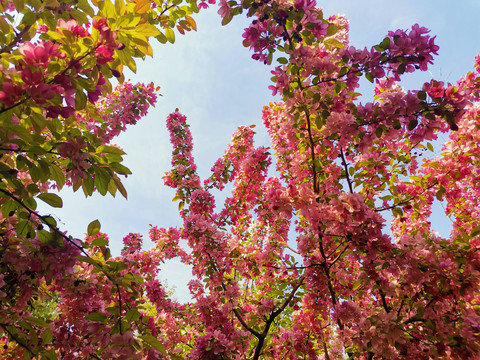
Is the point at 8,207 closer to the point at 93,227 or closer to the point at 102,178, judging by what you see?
the point at 93,227

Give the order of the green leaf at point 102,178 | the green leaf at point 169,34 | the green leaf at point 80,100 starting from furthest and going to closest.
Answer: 1. the green leaf at point 169,34
2. the green leaf at point 102,178
3. the green leaf at point 80,100

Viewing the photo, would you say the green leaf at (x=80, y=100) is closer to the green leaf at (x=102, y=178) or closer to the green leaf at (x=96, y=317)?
the green leaf at (x=102, y=178)

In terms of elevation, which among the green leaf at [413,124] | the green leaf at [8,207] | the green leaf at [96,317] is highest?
the green leaf at [413,124]

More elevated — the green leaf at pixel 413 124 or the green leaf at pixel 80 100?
the green leaf at pixel 413 124

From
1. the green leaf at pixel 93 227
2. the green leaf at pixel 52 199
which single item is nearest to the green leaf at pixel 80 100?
the green leaf at pixel 52 199

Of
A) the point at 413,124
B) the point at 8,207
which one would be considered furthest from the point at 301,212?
the point at 8,207

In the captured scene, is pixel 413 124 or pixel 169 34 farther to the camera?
pixel 169 34

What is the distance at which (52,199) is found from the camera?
1.96m

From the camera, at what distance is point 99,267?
1.87 metres

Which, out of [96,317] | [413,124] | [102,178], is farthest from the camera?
[413,124]

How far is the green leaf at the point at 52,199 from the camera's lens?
1944 millimetres

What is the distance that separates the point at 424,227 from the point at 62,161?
5321 millimetres

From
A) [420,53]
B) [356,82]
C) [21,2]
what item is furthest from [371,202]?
[21,2]

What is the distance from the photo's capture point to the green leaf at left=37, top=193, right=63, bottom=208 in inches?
76.5
